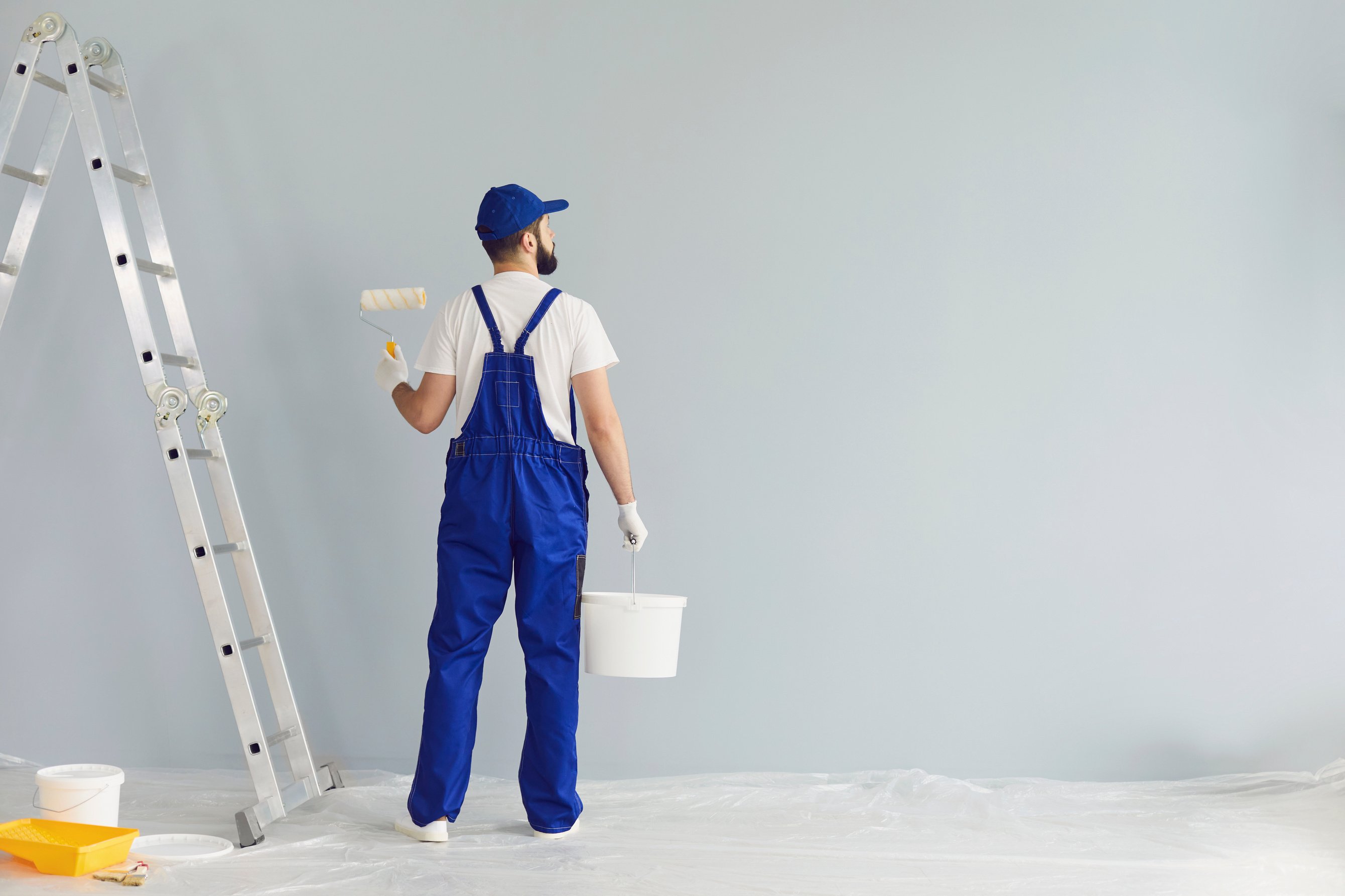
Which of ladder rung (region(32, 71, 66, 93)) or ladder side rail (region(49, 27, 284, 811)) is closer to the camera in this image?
ladder side rail (region(49, 27, 284, 811))

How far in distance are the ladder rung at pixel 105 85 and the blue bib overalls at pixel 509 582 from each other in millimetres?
1175

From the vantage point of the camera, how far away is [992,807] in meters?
2.39

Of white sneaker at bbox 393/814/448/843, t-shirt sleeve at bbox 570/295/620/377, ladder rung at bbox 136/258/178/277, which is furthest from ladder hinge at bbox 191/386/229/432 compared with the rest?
white sneaker at bbox 393/814/448/843

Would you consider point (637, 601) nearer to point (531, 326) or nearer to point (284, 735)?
point (531, 326)

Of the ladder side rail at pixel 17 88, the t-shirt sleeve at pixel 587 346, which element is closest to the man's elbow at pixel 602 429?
the t-shirt sleeve at pixel 587 346

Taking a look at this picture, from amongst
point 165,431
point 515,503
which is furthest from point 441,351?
point 165,431

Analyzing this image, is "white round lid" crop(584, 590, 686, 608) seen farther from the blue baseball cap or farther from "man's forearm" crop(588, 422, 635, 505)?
the blue baseball cap

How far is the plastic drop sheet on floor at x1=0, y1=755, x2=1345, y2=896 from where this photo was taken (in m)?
1.88

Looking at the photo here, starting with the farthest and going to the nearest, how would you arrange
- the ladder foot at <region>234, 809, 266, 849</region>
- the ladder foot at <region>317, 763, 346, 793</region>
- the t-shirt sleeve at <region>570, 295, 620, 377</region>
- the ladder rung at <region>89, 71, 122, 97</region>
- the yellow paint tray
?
the ladder foot at <region>317, 763, 346, 793</region>, the ladder rung at <region>89, 71, 122, 97</region>, the t-shirt sleeve at <region>570, 295, 620, 377</region>, the ladder foot at <region>234, 809, 266, 849</region>, the yellow paint tray

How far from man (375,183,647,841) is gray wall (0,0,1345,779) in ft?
1.67

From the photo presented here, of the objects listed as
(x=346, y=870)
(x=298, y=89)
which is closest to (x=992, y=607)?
(x=346, y=870)

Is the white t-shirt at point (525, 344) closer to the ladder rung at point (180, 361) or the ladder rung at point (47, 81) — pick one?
the ladder rung at point (180, 361)

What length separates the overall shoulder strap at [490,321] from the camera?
2.14m

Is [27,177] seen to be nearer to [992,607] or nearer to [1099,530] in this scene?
[992,607]
